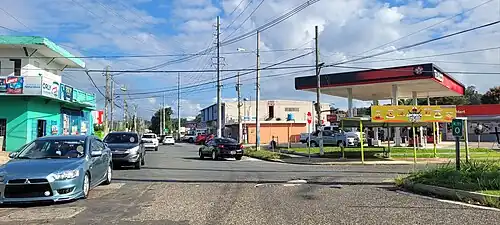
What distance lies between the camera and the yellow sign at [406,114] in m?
27.3

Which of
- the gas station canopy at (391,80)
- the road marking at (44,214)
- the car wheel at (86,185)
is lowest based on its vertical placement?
the road marking at (44,214)

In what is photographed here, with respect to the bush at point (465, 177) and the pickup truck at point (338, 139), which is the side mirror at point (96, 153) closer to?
the bush at point (465, 177)

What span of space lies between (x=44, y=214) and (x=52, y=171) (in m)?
1.19

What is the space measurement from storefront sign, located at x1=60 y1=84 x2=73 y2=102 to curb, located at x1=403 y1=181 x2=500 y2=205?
90.0ft

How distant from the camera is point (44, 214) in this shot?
923 centimetres

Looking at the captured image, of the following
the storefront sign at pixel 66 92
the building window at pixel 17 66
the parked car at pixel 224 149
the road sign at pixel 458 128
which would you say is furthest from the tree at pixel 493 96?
the road sign at pixel 458 128

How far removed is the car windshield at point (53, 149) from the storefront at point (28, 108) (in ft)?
63.4

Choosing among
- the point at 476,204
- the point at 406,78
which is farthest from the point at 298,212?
the point at 406,78

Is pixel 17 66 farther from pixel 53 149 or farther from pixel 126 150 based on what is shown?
pixel 53 149

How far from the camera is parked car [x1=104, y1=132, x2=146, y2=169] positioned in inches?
768

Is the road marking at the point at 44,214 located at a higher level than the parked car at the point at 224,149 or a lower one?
lower

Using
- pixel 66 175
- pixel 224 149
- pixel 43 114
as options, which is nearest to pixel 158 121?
pixel 43 114

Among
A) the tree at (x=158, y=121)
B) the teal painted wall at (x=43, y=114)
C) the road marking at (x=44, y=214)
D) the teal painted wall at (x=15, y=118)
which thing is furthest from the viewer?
the tree at (x=158, y=121)

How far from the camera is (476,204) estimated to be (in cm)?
1058
